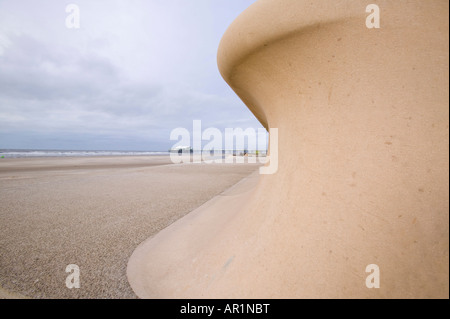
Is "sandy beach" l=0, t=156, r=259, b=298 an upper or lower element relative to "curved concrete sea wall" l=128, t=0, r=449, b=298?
lower

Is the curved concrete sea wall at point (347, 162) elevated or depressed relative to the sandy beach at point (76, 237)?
elevated

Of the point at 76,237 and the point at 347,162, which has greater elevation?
the point at 347,162

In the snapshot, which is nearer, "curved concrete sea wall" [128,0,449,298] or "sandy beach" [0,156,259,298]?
"curved concrete sea wall" [128,0,449,298]

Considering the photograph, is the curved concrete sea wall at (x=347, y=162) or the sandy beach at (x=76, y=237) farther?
the sandy beach at (x=76, y=237)

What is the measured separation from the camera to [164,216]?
10.9 feet

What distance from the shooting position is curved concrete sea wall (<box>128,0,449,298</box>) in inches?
39.7

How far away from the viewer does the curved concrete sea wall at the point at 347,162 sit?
1008 millimetres

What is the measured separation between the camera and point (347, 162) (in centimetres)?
120

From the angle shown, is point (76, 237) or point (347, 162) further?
point (76, 237)
